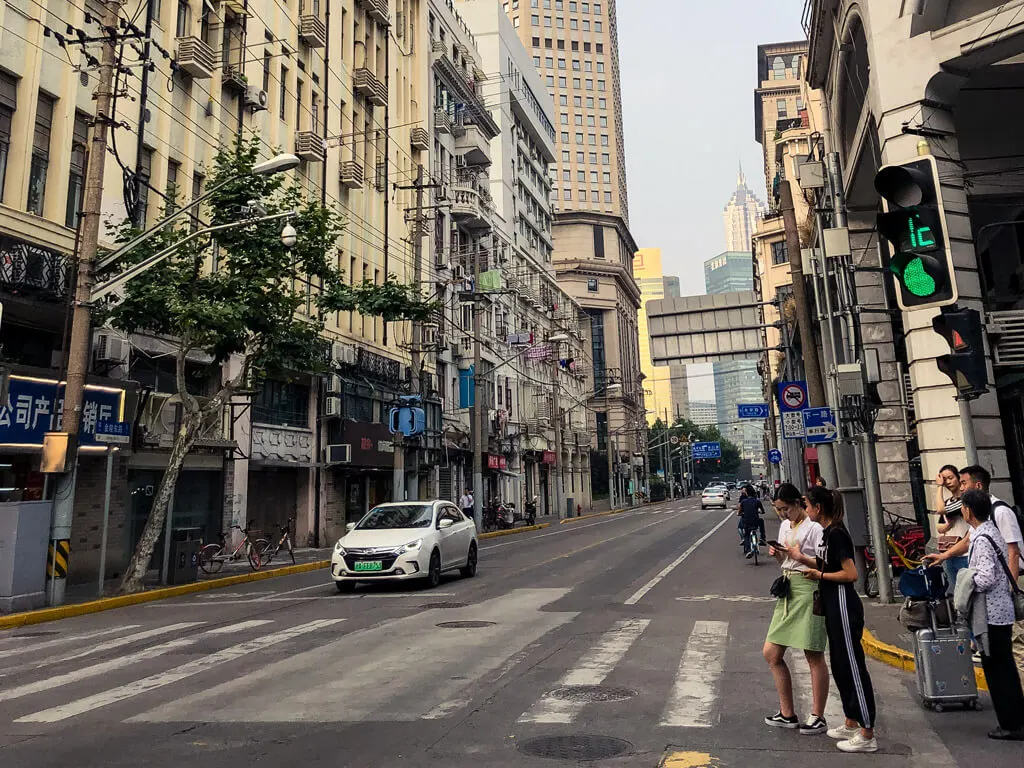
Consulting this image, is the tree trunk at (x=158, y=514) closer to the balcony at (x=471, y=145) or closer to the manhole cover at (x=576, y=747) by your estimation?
the manhole cover at (x=576, y=747)

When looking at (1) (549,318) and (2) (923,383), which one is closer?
(2) (923,383)

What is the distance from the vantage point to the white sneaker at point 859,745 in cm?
515

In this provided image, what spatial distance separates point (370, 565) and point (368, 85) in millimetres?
25627

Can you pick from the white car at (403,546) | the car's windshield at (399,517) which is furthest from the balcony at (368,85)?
the car's windshield at (399,517)

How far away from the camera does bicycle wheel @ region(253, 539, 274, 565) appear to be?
20452 millimetres

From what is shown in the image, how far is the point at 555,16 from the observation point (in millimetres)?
109938

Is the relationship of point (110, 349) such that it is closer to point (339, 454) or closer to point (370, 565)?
point (370, 565)

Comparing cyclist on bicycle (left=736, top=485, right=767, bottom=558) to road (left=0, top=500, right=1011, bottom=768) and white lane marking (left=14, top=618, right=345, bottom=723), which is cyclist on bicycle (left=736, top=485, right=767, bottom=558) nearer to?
→ road (left=0, top=500, right=1011, bottom=768)

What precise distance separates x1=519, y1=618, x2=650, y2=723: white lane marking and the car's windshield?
19.8 ft

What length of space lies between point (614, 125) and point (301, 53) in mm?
91137

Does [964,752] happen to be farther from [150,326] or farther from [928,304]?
[150,326]

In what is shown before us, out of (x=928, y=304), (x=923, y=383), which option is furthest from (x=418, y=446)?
(x=928, y=304)

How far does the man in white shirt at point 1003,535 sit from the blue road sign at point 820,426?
784 cm

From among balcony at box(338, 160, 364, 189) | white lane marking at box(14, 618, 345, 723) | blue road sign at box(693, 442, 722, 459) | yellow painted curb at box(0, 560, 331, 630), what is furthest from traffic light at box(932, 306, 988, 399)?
blue road sign at box(693, 442, 722, 459)
